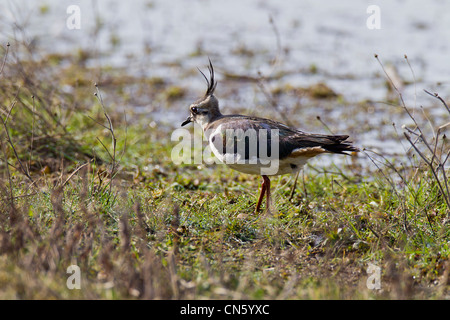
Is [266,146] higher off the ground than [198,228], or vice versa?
[266,146]

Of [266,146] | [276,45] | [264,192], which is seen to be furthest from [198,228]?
[276,45]

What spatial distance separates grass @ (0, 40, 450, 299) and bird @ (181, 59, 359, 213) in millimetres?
345

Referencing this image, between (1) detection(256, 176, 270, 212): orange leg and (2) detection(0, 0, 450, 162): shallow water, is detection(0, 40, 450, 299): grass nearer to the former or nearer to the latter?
(1) detection(256, 176, 270, 212): orange leg

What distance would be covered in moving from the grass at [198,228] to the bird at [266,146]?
0.35 meters

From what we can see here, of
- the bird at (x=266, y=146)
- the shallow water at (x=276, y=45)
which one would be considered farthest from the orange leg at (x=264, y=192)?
the shallow water at (x=276, y=45)

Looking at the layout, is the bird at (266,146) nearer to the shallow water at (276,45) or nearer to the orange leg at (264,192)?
the orange leg at (264,192)

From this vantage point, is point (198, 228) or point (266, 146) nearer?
point (198, 228)

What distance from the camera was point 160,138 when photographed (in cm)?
839

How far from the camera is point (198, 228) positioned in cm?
535

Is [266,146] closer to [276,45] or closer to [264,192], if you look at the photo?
[264,192]

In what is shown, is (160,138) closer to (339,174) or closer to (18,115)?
(18,115)

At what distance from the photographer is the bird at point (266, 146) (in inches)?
219

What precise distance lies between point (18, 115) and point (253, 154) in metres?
3.00

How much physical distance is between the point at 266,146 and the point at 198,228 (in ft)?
3.33
